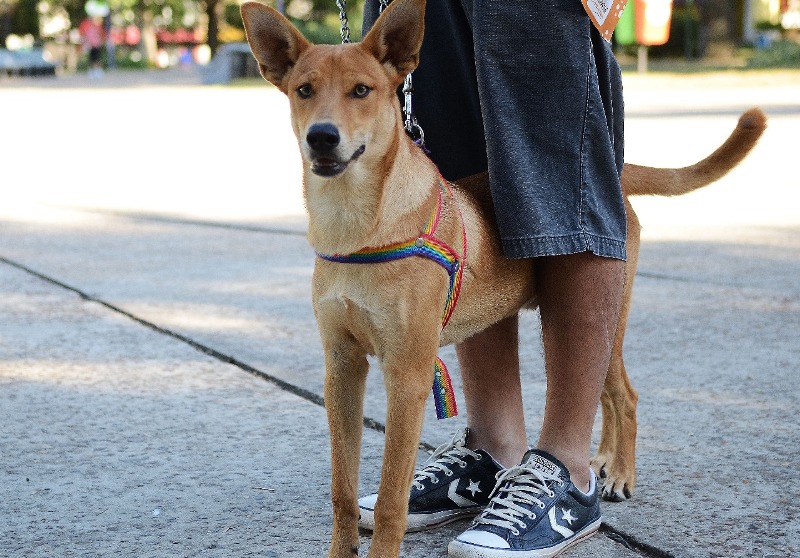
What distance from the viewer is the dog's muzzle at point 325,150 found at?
2420 mm

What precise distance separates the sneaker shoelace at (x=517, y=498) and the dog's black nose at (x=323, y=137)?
99 cm

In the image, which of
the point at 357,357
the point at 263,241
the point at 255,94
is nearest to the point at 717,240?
the point at 263,241

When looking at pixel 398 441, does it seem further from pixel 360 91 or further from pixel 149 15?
pixel 149 15

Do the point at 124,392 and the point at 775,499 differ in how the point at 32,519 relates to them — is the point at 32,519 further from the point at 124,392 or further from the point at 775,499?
the point at 775,499

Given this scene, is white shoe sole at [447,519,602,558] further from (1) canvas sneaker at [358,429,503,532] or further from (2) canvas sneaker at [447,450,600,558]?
(1) canvas sneaker at [358,429,503,532]

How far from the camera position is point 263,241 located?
267 inches

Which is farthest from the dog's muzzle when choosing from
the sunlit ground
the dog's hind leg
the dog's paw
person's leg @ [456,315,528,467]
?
the sunlit ground

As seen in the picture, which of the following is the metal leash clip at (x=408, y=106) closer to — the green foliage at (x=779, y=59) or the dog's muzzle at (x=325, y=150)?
the dog's muzzle at (x=325, y=150)

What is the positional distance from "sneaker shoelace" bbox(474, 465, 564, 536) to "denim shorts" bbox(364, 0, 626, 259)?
1.83ft

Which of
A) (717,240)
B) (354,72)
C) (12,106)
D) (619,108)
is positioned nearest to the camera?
(354,72)

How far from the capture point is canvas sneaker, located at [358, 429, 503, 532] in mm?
2908

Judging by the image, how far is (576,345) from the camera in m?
2.86

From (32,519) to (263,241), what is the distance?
402cm

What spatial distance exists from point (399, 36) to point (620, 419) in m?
1.28
